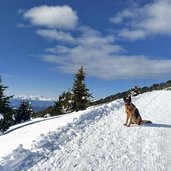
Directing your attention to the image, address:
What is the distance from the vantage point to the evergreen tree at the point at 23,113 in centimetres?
7488

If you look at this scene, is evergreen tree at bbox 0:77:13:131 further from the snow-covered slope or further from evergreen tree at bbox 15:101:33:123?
the snow-covered slope

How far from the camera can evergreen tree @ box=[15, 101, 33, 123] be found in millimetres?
74875

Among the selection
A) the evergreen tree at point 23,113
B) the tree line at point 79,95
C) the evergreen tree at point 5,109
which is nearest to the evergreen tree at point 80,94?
the tree line at point 79,95

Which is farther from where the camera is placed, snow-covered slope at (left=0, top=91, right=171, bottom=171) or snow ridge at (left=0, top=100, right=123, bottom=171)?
snow-covered slope at (left=0, top=91, right=171, bottom=171)

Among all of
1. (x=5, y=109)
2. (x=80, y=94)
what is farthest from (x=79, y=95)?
(x=5, y=109)

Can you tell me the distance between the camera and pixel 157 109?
77.5 feet

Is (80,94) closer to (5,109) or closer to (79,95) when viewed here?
(79,95)

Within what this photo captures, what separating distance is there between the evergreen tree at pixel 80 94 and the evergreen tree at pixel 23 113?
2731cm

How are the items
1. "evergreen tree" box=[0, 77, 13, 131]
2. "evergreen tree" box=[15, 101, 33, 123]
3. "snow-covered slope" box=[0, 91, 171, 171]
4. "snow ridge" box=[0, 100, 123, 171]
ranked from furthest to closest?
"evergreen tree" box=[15, 101, 33, 123] < "evergreen tree" box=[0, 77, 13, 131] < "snow-covered slope" box=[0, 91, 171, 171] < "snow ridge" box=[0, 100, 123, 171]

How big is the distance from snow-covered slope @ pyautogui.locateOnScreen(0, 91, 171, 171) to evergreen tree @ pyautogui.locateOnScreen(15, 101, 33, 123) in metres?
58.2

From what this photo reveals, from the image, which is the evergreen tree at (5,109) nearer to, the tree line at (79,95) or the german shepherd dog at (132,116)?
the tree line at (79,95)

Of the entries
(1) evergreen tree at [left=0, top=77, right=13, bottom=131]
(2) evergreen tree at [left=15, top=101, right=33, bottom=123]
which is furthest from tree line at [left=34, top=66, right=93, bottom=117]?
(2) evergreen tree at [left=15, top=101, right=33, bottom=123]

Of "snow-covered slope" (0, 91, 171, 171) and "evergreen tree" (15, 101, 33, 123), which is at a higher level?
"evergreen tree" (15, 101, 33, 123)

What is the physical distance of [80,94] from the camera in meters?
49.5
